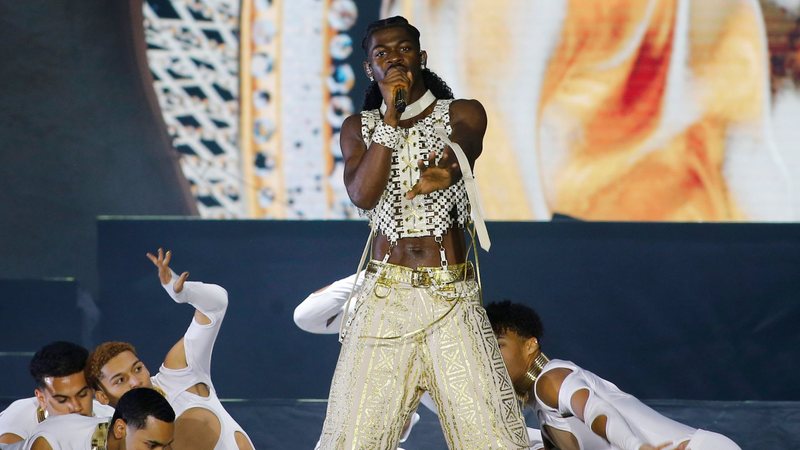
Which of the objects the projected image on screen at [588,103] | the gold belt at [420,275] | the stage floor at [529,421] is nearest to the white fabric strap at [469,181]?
the gold belt at [420,275]

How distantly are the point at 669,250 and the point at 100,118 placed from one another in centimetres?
365

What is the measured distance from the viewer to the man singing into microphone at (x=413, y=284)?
3.28m

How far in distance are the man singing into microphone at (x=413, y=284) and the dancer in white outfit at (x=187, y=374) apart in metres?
1.38

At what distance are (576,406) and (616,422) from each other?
241mm

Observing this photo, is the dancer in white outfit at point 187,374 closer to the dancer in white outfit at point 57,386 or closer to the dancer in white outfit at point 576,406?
the dancer in white outfit at point 57,386

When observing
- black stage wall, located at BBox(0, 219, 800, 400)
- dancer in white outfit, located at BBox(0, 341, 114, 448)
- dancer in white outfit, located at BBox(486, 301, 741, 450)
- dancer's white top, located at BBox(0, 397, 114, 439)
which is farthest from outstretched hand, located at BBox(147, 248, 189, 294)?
black stage wall, located at BBox(0, 219, 800, 400)

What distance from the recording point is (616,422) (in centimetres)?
397

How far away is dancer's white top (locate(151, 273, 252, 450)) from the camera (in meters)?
4.74

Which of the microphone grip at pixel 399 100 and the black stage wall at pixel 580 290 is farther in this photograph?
the black stage wall at pixel 580 290

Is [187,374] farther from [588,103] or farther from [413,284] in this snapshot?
[588,103]

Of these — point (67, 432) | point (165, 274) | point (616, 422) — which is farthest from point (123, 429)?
point (616, 422)

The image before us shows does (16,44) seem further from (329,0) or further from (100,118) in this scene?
(329,0)

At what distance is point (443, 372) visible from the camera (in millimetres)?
3303

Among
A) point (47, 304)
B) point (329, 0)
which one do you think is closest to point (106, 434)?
point (47, 304)
